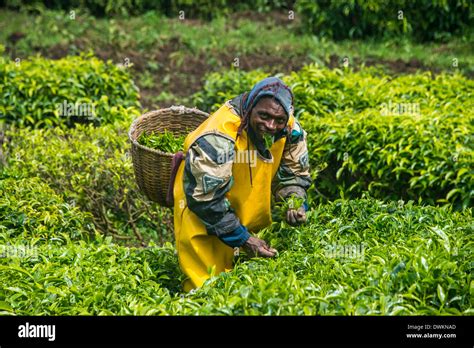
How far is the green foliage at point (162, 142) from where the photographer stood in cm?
579

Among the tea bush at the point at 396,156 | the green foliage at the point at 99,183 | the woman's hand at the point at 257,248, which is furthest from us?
the green foliage at the point at 99,183

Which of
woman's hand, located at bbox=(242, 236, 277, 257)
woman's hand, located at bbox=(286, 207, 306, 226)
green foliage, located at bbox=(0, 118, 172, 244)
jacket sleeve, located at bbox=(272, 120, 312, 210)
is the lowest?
green foliage, located at bbox=(0, 118, 172, 244)

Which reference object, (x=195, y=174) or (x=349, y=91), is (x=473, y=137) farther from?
(x=195, y=174)

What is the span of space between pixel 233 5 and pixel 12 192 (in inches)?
305

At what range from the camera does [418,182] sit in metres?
6.74

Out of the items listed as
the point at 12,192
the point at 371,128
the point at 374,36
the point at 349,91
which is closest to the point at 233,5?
the point at 374,36

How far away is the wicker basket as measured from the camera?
5352 mm

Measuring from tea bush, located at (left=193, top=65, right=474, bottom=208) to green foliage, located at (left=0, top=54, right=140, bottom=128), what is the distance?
110 centimetres

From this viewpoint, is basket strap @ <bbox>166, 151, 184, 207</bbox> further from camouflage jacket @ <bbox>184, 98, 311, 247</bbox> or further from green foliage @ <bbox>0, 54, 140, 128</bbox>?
green foliage @ <bbox>0, 54, 140, 128</bbox>

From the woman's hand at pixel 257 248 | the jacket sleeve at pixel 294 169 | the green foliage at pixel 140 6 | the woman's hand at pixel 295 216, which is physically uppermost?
the green foliage at pixel 140 6

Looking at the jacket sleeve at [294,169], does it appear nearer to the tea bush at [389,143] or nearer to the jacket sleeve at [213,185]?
the jacket sleeve at [213,185]

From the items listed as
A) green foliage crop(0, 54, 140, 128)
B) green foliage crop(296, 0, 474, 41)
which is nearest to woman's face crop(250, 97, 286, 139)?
green foliage crop(0, 54, 140, 128)

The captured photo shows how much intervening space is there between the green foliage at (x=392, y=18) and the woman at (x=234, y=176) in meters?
6.63

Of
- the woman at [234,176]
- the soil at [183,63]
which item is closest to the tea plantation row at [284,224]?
the woman at [234,176]
